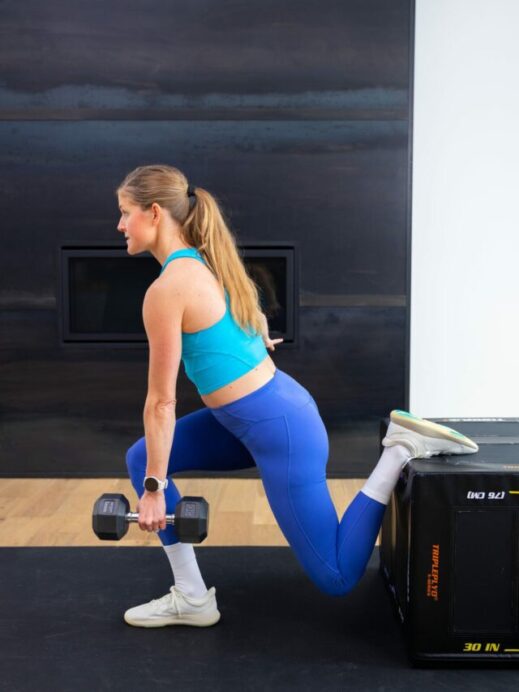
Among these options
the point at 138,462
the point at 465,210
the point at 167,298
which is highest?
the point at 465,210

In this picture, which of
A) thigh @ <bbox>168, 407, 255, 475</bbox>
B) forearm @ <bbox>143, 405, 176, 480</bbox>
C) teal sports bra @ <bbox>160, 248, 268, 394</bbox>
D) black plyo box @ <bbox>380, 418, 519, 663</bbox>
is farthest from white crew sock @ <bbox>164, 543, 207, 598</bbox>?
black plyo box @ <bbox>380, 418, 519, 663</bbox>

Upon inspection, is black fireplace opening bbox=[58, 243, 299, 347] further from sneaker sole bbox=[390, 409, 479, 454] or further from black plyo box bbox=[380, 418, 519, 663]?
black plyo box bbox=[380, 418, 519, 663]

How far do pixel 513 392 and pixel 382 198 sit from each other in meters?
1.11

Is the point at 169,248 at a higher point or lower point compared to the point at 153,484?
higher

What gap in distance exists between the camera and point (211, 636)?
2088 millimetres

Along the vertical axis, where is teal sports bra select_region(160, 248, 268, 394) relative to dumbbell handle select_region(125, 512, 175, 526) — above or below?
above

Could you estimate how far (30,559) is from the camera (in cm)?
267

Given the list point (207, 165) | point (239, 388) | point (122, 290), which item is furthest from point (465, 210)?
point (239, 388)

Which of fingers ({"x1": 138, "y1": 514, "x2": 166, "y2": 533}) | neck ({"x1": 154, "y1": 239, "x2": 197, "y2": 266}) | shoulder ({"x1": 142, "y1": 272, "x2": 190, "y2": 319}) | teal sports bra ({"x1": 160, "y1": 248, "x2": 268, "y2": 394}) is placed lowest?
fingers ({"x1": 138, "y1": 514, "x2": 166, "y2": 533})

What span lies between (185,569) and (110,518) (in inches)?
12.6

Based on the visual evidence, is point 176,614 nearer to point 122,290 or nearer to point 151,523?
point 151,523

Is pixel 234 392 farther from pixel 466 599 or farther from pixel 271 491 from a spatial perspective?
pixel 466 599

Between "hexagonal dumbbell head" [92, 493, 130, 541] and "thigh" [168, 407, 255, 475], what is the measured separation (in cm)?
23

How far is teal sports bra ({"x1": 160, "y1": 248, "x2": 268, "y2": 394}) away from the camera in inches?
77.0
